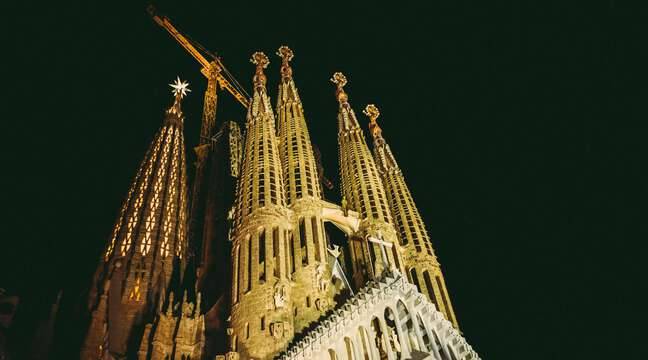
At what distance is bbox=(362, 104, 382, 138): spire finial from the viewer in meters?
62.5

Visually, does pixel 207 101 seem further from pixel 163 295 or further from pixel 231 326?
pixel 231 326

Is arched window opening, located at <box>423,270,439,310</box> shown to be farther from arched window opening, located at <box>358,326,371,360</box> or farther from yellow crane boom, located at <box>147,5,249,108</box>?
yellow crane boom, located at <box>147,5,249,108</box>

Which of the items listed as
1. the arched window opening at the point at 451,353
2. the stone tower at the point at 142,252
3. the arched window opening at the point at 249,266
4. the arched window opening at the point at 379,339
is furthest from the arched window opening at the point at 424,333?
the stone tower at the point at 142,252

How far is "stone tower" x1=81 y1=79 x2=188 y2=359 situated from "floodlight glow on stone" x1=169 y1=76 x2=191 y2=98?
29.8 ft

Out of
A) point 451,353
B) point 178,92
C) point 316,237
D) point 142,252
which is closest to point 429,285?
point 316,237

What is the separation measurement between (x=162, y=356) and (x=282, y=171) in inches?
676

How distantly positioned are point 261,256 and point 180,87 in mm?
44341

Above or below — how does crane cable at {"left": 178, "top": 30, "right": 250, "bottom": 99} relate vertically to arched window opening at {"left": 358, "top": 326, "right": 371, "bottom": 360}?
above

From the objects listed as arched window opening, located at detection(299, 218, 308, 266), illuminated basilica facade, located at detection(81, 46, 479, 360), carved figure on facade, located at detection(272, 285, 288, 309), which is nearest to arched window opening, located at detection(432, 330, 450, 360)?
illuminated basilica facade, located at detection(81, 46, 479, 360)

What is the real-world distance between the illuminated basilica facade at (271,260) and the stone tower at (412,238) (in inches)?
4.9

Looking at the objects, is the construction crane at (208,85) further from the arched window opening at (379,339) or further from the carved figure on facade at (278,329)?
the arched window opening at (379,339)

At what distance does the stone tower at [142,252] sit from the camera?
41.3m

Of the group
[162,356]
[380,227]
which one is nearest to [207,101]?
[380,227]

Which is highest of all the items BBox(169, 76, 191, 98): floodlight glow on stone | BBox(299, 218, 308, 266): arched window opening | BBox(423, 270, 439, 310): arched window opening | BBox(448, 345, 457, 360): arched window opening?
BBox(169, 76, 191, 98): floodlight glow on stone
